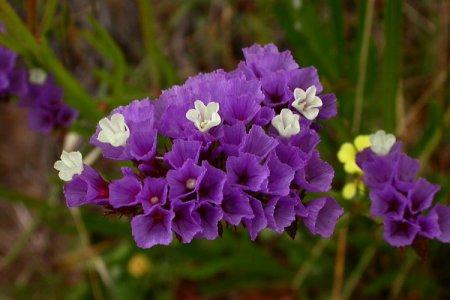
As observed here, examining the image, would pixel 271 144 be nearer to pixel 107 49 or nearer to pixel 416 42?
pixel 107 49

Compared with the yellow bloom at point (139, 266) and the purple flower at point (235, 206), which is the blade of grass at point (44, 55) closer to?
the purple flower at point (235, 206)

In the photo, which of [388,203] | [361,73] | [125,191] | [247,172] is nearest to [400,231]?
[388,203]

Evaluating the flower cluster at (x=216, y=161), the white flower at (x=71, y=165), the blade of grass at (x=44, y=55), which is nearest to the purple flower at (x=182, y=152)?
Result: the flower cluster at (x=216, y=161)

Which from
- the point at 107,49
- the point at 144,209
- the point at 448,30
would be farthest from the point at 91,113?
the point at 448,30

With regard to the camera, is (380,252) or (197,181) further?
(380,252)

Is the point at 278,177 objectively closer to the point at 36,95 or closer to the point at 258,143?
the point at 258,143
